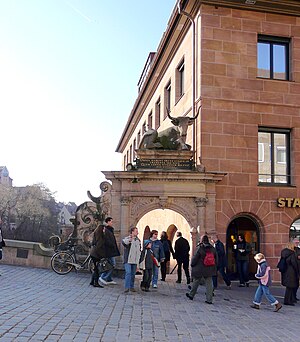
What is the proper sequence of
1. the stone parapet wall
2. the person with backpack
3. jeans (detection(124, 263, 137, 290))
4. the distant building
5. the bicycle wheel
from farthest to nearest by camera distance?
the distant building
the stone parapet wall
the bicycle wheel
jeans (detection(124, 263, 137, 290))
the person with backpack

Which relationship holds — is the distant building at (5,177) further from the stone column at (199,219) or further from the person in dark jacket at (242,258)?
the person in dark jacket at (242,258)

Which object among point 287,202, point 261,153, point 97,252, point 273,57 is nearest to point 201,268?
point 97,252

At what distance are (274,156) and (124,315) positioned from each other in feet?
32.9

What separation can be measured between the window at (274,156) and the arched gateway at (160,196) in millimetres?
2298

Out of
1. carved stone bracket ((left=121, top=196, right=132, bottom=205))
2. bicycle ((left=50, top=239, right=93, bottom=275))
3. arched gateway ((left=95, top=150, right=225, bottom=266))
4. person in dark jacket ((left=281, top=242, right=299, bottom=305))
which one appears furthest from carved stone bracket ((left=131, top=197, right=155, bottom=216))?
person in dark jacket ((left=281, top=242, right=299, bottom=305))

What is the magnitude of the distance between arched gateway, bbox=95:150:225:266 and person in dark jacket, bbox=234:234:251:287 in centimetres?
102

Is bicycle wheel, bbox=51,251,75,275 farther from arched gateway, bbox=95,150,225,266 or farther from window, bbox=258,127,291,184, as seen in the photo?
window, bbox=258,127,291,184

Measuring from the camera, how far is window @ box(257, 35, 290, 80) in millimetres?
17219

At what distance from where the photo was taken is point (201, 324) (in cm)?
852

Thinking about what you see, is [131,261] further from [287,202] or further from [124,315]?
[287,202]

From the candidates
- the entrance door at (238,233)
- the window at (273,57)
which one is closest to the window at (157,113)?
the window at (273,57)

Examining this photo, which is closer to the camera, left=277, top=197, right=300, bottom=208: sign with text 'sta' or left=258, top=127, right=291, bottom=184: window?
left=277, top=197, right=300, bottom=208: sign with text 'sta'

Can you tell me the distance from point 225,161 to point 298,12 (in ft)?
20.1

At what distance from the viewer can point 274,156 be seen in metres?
17.0
